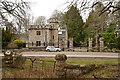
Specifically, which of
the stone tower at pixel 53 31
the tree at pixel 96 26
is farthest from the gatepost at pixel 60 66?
the stone tower at pixel 53 31

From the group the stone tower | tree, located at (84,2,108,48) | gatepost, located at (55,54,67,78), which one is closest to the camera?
gatepost, located at (55,54,67,78)

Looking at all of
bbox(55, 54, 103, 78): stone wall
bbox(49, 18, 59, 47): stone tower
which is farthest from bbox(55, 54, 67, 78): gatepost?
bbox(49, 18, 59, 47): stone tower

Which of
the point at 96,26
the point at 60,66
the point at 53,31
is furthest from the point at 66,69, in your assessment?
the point at 53,31

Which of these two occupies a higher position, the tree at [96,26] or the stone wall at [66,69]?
the tree at [96,26]

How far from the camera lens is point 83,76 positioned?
6793mm

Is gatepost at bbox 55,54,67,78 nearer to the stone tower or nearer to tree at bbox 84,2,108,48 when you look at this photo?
tree at bbox 84,2,108,48

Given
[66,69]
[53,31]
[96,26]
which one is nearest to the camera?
[66,69]

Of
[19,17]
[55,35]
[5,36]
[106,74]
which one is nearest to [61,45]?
[55,35]

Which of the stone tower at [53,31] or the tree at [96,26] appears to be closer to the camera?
the tree at [96,26]

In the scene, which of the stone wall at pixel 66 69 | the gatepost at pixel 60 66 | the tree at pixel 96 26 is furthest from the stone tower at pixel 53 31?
the gatepost at pixel 60 66

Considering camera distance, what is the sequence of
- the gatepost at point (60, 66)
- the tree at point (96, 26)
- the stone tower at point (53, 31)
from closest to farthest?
the gatepost at point (60, 66), the tree at point (96, 26), the stone tower at point (53, 31)

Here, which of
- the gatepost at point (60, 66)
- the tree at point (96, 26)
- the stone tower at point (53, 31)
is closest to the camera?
the gatepost at point (60, 66)

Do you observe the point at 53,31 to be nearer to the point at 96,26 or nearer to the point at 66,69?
the point at 96,26

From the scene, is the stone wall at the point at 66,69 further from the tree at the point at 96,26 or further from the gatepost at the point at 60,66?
the tree at the point at 96,26
